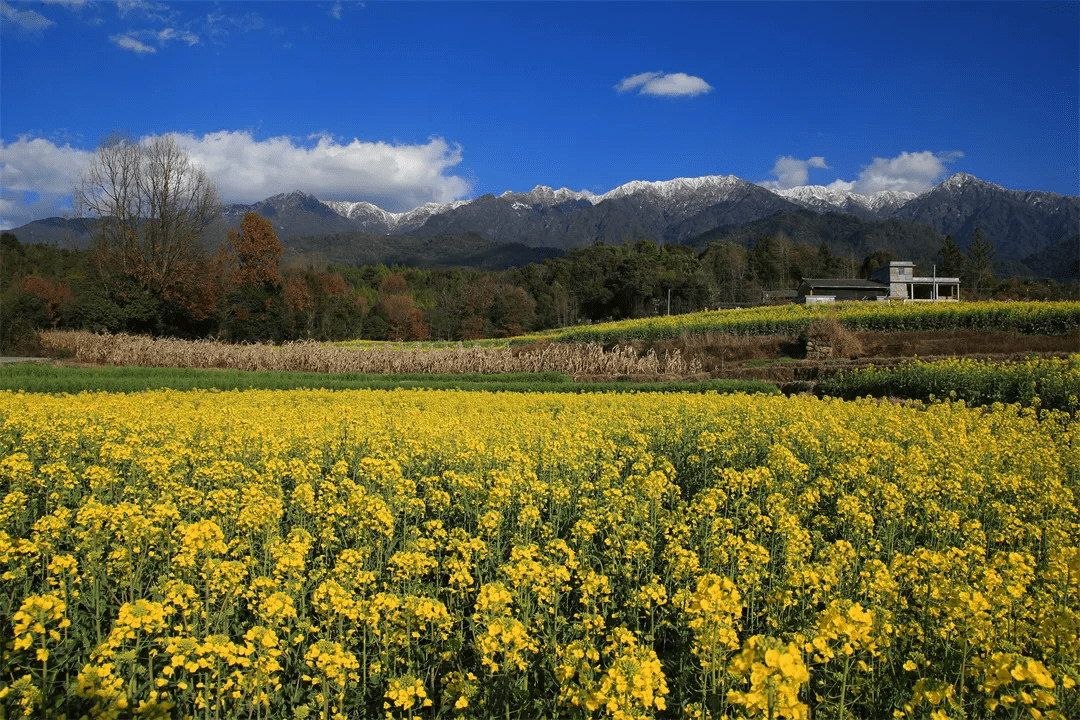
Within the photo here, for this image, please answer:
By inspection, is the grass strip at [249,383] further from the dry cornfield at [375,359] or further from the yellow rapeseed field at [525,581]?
the yellow rapeseed field at [525,581]

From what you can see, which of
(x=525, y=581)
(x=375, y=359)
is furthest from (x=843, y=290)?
(x=525, y=581)

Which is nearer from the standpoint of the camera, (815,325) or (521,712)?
(521,712)

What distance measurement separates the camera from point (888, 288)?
66.0m

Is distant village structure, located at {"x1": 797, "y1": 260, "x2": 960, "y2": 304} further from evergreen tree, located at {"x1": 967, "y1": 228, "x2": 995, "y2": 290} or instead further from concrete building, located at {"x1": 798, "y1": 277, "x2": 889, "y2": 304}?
evergreen tree, located at {"x1": 967, "y1": 228, "x2": 995, "y2": 290}

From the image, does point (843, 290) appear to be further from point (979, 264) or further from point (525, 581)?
point (525, 581)


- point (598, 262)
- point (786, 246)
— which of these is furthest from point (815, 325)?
point (786, 246)

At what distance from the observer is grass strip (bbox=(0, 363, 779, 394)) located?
17422mm

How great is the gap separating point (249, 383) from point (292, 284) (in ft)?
150

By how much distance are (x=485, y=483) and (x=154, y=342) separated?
30556 mm

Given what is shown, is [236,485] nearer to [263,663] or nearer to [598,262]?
[263,663]

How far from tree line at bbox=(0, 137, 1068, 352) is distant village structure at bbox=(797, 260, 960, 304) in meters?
10.5

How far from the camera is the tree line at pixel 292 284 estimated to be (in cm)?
4131

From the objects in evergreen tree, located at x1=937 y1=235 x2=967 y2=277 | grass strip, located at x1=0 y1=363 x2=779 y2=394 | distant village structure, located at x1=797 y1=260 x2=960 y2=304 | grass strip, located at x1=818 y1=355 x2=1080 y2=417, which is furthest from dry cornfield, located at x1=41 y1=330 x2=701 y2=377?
evergreen tree, located at x1=937 y1=235 x2=967 y2=277

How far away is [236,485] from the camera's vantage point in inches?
260
